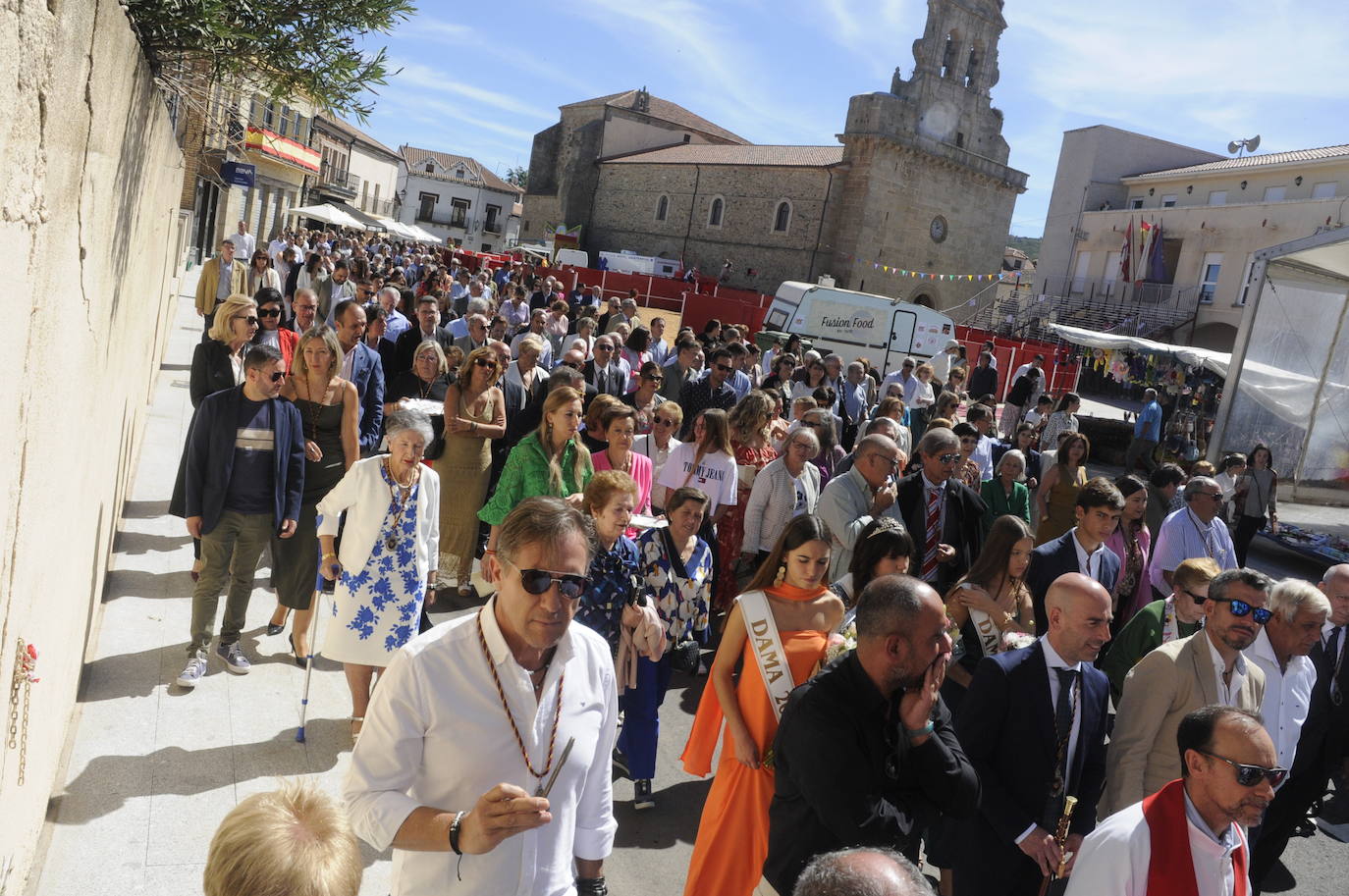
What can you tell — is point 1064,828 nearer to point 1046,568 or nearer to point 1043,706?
point 1043,706

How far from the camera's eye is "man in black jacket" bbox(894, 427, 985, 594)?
19.5 ft

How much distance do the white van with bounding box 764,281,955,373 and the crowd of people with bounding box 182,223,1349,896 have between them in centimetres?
1339

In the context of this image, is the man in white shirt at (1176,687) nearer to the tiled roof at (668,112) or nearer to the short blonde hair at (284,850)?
the short blonde hair at (284,850)

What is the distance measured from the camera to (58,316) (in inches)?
108

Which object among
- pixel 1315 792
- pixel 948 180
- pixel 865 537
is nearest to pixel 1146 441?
pixel 1315 792

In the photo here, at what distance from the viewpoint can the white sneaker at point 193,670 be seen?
4.94 m

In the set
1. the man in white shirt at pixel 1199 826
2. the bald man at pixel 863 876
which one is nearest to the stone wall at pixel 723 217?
the man in white shirt at pixel 1199 826

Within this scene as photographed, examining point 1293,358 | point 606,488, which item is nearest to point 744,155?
point 1293,358

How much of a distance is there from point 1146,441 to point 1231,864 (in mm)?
15992

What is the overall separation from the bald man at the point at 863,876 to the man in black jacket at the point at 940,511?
4261 millimetres

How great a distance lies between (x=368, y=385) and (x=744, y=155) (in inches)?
1912

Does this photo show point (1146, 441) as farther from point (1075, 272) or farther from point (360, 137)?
point (360, 137)

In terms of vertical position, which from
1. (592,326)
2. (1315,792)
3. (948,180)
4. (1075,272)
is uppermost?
(948,180)

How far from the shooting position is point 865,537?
4.53 m
